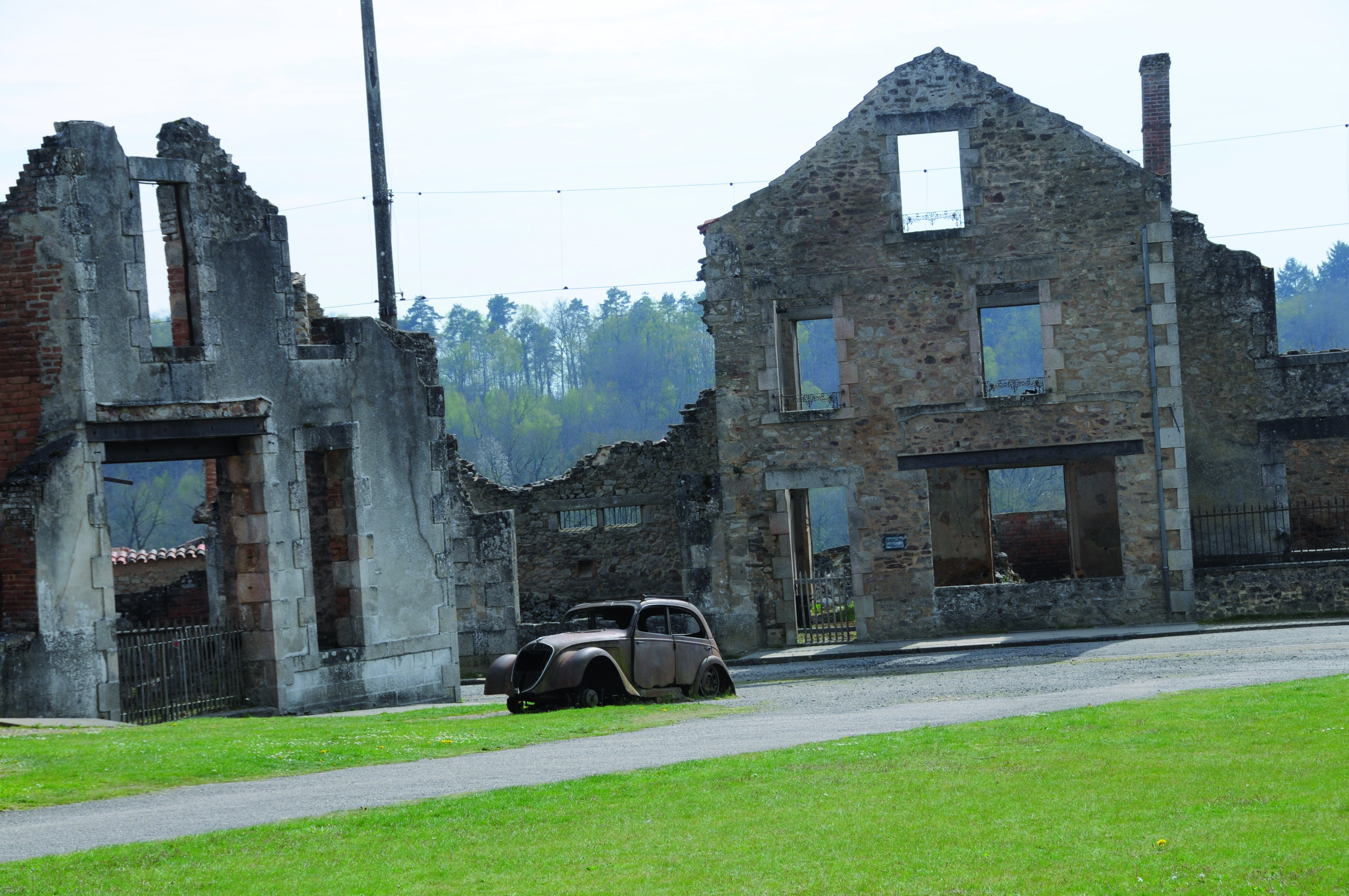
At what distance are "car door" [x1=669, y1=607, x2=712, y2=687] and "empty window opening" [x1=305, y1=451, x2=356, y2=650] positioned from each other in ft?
15.2

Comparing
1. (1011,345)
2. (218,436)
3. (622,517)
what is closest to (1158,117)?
(622,517)

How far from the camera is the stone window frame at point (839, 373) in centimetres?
2467

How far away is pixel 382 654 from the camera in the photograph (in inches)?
734

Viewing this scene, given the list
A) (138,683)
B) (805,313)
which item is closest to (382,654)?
(138,683)

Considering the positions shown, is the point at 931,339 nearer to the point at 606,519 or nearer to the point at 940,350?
the point at 940,350

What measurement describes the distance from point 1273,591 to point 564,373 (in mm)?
84673

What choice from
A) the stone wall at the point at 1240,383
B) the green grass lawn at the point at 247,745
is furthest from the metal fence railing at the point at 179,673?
the stone wall at the point at 1240,383

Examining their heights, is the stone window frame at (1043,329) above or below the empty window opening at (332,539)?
above

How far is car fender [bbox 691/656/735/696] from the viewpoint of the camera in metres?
16.3

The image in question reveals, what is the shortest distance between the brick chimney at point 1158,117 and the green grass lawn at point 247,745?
55.0 ft

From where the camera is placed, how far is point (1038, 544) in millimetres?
31672

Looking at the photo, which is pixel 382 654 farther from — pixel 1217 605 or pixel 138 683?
pixel 1217 605

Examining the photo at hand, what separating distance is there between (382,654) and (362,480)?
2256 mm

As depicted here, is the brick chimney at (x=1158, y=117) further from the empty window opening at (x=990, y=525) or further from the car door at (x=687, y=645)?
the car door at (x=687, y=645)
